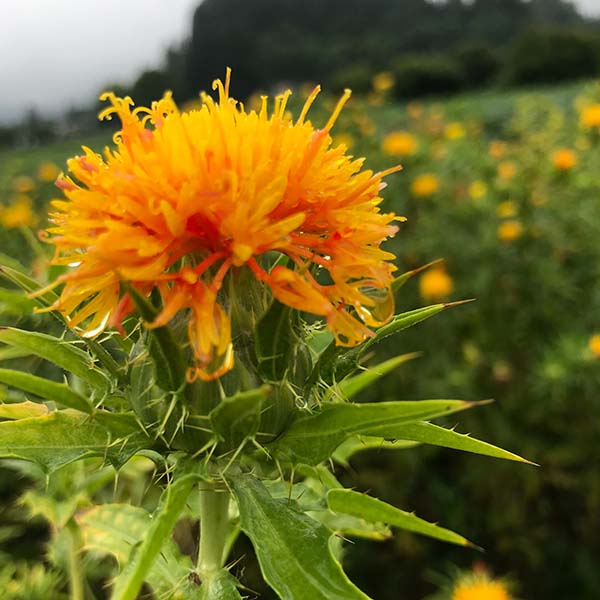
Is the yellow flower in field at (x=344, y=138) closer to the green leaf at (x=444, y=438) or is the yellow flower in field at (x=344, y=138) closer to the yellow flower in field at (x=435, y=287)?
the yellow flower in field at (x=435, y=287)

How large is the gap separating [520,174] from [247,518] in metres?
2.62

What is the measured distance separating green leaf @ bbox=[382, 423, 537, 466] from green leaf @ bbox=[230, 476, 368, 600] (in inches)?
5.3

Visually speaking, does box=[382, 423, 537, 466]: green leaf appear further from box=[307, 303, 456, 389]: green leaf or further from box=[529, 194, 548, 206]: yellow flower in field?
box=[529, 194, 548, 206]: yellow flower in field

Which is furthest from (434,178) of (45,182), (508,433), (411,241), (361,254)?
(45,182)

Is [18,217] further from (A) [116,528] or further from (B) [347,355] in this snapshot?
(B) [347,355]

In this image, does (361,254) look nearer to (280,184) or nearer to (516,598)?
(280,184)

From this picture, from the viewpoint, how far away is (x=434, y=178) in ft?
10.4

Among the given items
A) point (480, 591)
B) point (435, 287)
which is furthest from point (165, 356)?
point (435, 287)

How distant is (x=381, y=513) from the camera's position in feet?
2.43

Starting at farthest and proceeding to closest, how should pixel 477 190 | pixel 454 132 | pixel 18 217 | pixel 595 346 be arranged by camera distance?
pixel 454 132, pixel 18 217, pixel 477 190, pixel 595 346

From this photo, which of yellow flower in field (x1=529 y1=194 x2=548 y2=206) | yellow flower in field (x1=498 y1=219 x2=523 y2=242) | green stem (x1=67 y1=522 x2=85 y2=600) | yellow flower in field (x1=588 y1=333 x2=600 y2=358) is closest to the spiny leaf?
green stem (x1=67 y1=522 x2=85 y2=600)

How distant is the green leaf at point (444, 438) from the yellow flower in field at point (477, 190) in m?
2.48

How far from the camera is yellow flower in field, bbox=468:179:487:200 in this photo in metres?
3.04

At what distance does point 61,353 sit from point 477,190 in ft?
8.55
